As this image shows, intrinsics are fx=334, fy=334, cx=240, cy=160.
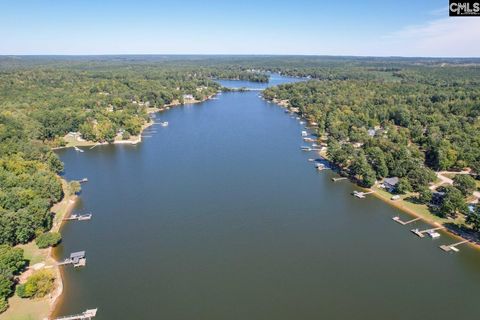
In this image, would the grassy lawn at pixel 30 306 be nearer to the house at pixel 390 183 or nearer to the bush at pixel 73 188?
the bush at pixel 73 188

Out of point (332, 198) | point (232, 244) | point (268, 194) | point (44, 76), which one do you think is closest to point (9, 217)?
point (232, 244)

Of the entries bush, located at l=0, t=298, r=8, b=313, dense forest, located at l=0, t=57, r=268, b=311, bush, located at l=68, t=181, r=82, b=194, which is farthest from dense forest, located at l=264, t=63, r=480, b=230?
bush, located at l=0, t=298, r=8, b=313

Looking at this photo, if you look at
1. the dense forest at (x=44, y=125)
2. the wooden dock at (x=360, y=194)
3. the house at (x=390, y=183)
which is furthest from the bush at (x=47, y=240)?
the house at (x=390, y=183)

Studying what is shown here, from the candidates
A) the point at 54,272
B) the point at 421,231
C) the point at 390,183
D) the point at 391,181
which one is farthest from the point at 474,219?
the point at 54,272

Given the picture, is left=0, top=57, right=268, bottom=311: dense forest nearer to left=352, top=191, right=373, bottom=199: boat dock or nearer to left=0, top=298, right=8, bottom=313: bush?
left=0, top=298, right=8, bottom=313: bush

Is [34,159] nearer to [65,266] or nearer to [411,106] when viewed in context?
[65,266]

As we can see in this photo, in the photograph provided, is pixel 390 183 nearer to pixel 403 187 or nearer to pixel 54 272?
pixel 403 187
